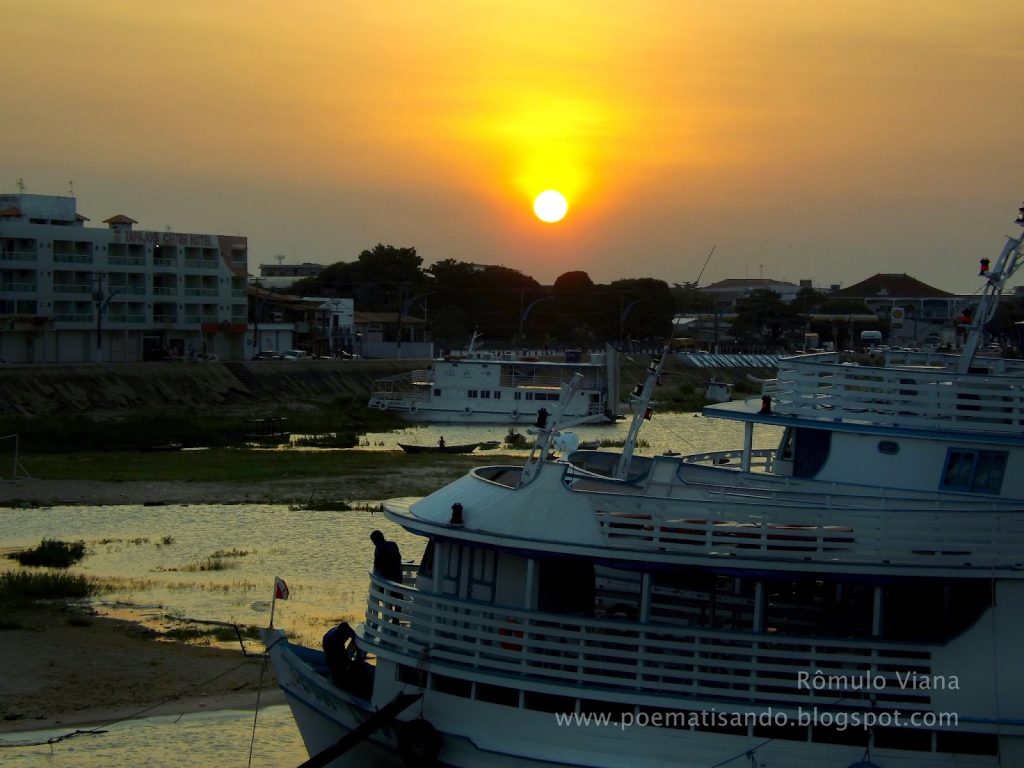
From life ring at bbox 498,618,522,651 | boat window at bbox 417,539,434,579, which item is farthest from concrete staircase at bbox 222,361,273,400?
life ring at bbox 498,618,522,651

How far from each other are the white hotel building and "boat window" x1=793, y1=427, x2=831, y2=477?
75.3m

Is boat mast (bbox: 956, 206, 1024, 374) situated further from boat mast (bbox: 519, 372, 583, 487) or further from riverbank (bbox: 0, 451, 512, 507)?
riverbank (bbox: 0, 451, 512, 507)

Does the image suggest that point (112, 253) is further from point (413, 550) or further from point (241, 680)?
point (241, 680)

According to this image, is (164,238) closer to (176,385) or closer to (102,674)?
(176,385)

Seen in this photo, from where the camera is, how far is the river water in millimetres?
19656

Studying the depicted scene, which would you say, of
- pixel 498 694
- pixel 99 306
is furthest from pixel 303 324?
pixel 498 694

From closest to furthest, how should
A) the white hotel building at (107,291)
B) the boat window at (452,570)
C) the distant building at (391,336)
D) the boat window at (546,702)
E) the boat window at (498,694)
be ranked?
the boat window at (546,702) < the boat window at (498,694) < the boat window at (452,570) < the white hotel building at (107,291) < the distant building at (391,336)

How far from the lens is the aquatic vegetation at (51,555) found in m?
32.4

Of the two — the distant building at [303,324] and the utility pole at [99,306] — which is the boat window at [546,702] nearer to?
the utility pole at [99,306]

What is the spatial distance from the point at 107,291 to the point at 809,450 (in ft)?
268

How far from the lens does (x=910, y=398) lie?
52.1 feet

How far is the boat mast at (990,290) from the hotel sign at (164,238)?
8342cm

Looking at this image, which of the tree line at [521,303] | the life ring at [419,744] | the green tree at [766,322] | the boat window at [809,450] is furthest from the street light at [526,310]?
the life ring at [419,744]

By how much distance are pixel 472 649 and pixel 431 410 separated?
232 ft
